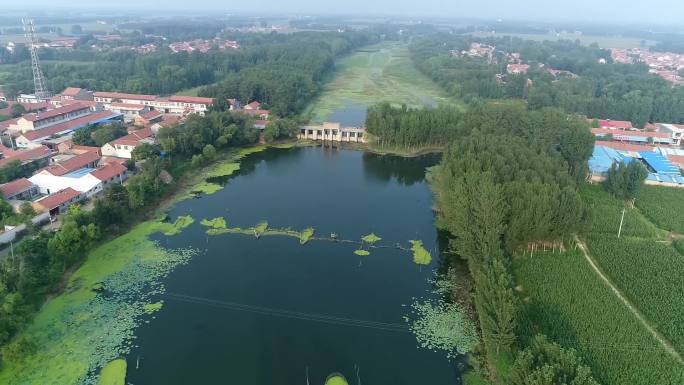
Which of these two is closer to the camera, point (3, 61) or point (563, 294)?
point (563, 294)

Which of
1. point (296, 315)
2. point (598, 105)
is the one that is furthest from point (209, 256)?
point (598, 105)

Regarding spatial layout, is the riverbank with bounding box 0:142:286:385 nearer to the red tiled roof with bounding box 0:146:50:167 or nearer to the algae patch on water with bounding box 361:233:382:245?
the algae patch on water with bounding box 361:233:382:245

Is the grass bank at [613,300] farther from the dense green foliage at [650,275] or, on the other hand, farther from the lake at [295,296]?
the lake at [295,296]

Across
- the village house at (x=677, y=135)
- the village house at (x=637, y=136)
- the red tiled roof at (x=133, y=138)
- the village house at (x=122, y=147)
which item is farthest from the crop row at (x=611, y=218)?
the red tiled roof at (x=133, y=138)

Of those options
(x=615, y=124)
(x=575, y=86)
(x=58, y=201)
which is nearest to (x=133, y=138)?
(x=58, y=201)

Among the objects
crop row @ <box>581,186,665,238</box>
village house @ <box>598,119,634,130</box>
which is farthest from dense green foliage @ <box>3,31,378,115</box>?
village house @ <box>598,119,634,130</box>

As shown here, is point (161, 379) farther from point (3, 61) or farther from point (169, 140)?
point (3, 61)

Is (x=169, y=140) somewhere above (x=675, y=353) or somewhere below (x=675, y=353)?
above

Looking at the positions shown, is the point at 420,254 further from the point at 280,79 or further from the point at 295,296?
the point at 280,79
